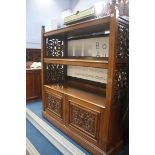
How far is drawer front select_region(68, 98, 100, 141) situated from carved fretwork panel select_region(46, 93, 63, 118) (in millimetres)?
235

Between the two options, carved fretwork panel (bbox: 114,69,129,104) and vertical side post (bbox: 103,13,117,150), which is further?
carved fretwork panel (bbox: 114,69,129,104)

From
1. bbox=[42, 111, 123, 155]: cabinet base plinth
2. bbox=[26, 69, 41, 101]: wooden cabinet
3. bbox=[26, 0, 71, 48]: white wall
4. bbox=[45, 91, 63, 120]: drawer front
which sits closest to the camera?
bbox=[42, 111, 123, 155]: cabinet base plinth

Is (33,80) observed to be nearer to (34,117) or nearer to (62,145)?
(34,117)

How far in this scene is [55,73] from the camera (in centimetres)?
263

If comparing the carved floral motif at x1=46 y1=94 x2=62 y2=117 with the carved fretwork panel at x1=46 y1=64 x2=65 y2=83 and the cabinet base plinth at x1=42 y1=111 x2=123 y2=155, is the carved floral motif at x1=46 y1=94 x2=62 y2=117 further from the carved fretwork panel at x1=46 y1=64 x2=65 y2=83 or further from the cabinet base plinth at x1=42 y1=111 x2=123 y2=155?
the carved fretwork panel at x1=46 y1=64 x2=65 y2=83

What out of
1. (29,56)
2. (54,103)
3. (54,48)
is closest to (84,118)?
(54,103)

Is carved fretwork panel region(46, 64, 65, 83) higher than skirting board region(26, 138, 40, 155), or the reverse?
carved fretwork panel region(46, 64, 65, 83)

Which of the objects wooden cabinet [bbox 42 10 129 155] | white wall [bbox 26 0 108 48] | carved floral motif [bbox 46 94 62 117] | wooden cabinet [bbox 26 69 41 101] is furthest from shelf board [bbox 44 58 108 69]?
white wall [bbox 26 0 108 48]

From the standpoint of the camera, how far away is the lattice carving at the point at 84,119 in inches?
66.0

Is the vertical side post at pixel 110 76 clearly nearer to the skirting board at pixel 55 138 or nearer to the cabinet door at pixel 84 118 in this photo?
the cabinet door at pixel 84 118

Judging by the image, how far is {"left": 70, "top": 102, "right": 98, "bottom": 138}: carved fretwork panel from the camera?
1.66 m

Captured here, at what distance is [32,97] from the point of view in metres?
3.38
